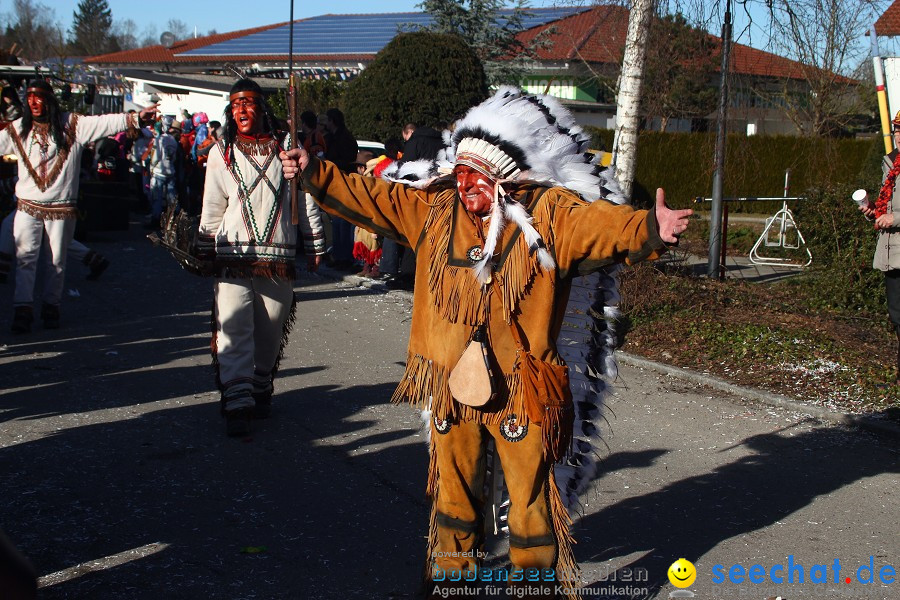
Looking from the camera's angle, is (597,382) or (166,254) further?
(166,254)

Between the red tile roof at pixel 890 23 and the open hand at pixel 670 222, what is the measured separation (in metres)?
10.7

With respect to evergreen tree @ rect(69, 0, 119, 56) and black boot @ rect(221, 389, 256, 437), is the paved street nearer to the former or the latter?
black boot @ rect(221, 389, 256, 437)

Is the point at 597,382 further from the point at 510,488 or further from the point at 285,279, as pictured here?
the point at 285,279

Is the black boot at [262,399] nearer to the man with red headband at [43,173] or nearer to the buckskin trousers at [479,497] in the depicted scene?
the buckskin trousers at [479,497]

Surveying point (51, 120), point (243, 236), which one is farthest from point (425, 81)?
point (243, 236)

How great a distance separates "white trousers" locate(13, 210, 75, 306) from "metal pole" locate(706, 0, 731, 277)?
6929mm

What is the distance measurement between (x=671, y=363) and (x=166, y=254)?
8576 millimetres

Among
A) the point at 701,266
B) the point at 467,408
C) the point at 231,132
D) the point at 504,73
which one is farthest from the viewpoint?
the point at 504,73

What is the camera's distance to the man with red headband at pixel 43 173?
862 centimetres

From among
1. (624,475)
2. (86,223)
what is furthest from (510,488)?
(86,223)

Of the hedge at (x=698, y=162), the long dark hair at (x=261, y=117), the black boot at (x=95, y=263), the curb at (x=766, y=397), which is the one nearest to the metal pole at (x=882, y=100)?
the curb at (x=766, y=397)

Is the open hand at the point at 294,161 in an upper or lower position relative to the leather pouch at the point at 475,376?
upper

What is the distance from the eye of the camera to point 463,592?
3.97m

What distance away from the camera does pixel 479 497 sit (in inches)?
158
